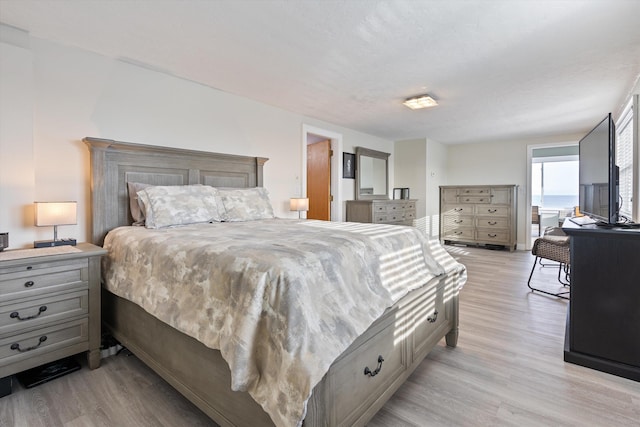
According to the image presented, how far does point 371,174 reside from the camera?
6102 millimetres

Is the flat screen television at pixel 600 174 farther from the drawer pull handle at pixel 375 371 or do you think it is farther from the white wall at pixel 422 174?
the white wall at pixel 422 174

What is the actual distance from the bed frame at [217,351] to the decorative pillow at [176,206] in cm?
38

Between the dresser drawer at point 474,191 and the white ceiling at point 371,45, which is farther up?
the white ceiling at point 371,45

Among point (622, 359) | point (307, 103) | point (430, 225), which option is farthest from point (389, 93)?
point (430, 225)

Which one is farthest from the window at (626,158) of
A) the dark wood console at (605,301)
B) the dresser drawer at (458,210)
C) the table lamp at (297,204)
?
the table lamp at (297,204)

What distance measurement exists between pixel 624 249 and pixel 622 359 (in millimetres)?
693

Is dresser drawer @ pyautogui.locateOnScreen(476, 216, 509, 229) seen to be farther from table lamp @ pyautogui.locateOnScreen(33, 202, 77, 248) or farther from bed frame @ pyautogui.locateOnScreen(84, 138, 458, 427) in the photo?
table lamp @ pyautogui.locateOnScreen(33, 202, 77, 248)

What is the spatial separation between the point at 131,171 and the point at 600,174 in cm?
391

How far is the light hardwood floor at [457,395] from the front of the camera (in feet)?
5.14

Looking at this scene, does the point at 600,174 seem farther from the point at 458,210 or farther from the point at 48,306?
the point at 458,210

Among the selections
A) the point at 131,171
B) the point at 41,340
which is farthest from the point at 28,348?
the point at 131,171

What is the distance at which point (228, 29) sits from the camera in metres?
2.28

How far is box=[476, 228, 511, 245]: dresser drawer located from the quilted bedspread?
521cm

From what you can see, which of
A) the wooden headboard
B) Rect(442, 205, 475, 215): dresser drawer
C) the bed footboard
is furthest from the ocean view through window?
the wooden headboard
